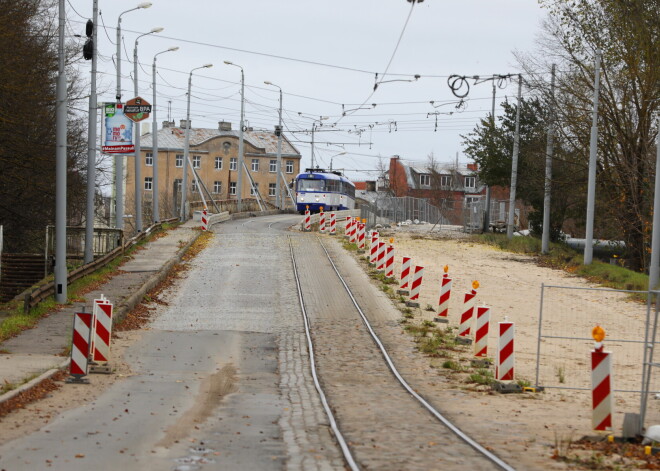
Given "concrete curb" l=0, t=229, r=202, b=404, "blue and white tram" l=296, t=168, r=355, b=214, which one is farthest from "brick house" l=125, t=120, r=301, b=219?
"concrete curb" l=0, t=229, r=202, b=404

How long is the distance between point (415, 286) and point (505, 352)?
33.6ft

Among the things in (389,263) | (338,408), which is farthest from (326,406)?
(389,263)

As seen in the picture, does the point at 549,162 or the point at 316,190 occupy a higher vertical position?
the point at 549,162

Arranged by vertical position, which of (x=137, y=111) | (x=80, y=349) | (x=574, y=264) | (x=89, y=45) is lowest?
(x=574, y=264)

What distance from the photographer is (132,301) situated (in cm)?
2322

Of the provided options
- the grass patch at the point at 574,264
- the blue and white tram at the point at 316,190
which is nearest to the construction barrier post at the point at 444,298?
the grass patch at the point at 574,264

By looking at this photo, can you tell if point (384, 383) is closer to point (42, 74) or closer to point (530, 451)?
point (530, 451)

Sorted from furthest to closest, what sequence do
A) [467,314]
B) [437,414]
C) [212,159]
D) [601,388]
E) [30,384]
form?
[212,159], [467,314], [30,384], [437,414], [601,388]

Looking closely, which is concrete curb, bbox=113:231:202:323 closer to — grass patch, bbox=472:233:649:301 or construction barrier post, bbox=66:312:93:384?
construction barrier post, bbox=66:312:93:384

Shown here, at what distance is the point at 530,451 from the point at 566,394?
4.82 meters

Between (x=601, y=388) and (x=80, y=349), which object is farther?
(x=80, y=349)

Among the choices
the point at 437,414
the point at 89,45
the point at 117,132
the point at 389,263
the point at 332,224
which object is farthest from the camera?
the point at 332,224

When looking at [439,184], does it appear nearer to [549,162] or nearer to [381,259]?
[549,162]

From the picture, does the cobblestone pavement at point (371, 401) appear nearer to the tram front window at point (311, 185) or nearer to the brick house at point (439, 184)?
the tram front window at point (311, 185)
